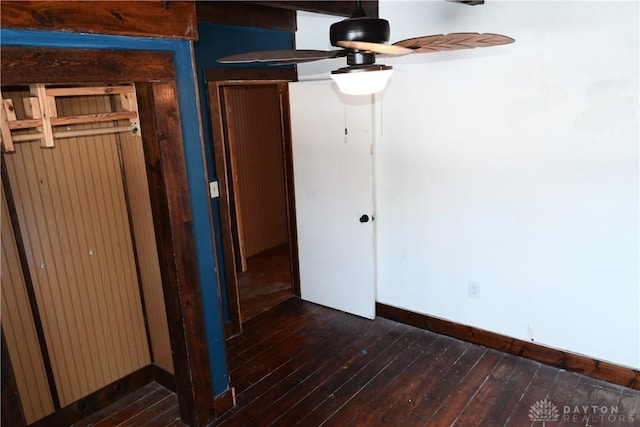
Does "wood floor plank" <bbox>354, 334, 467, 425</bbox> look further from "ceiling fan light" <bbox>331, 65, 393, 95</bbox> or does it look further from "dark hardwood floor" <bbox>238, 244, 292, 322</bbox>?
"ceiling fan light" <bbox>331, 65, 393, 95</bbox>

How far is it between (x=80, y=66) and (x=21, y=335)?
1577 mm

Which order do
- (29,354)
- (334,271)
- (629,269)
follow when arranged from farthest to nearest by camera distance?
(334,271), (629,269), (29,354)

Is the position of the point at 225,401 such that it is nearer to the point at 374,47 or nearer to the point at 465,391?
the point at 465,391

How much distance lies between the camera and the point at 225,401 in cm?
289

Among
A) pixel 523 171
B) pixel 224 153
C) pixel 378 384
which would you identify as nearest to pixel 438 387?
pixel 378 384

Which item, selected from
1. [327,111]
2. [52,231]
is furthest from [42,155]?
[327,111]

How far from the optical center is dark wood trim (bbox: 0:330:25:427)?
6.10 feet

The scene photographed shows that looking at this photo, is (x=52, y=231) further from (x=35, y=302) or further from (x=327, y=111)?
(x=327, y=111)

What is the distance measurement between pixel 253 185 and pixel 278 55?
3.84m

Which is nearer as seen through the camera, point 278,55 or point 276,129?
point 278,55

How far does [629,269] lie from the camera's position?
2807 mm

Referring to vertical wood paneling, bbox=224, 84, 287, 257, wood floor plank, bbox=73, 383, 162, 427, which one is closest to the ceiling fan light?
wood floor plank, bbox=73, 383, 162, 427

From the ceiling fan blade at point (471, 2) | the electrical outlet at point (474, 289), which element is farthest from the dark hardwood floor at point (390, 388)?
the ceiling fan blade at point (471, 2)

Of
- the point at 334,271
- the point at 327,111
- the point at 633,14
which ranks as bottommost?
the point at 334,271
